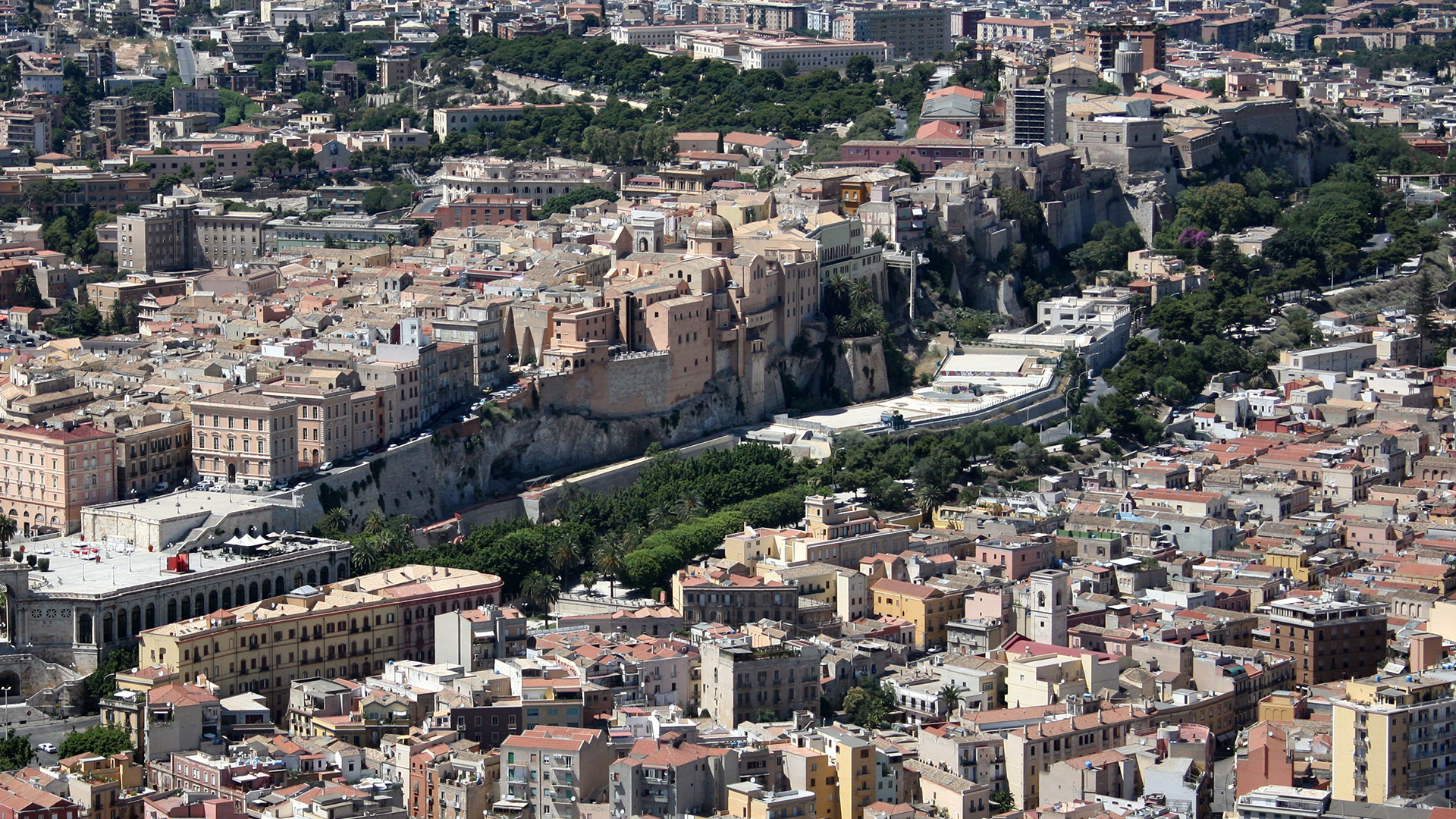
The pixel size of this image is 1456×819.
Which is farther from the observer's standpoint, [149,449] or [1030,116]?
[1030,116]

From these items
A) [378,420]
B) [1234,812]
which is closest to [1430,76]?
[378,420]

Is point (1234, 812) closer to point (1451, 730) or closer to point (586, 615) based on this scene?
point (1451, 730)

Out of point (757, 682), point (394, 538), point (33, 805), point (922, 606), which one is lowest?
point (33, 805)

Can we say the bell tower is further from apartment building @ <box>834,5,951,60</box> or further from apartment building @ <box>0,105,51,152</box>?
apartment building @ <box>834,5,951,60</box>

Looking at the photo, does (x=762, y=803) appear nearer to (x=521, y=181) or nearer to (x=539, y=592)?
(x=539, y=592)

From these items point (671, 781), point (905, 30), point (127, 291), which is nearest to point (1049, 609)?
point (671, 781)

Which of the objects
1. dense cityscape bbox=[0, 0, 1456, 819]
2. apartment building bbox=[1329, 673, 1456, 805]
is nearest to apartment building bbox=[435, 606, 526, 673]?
dense cityscape bbox=[0, 0, 1456, 819]
